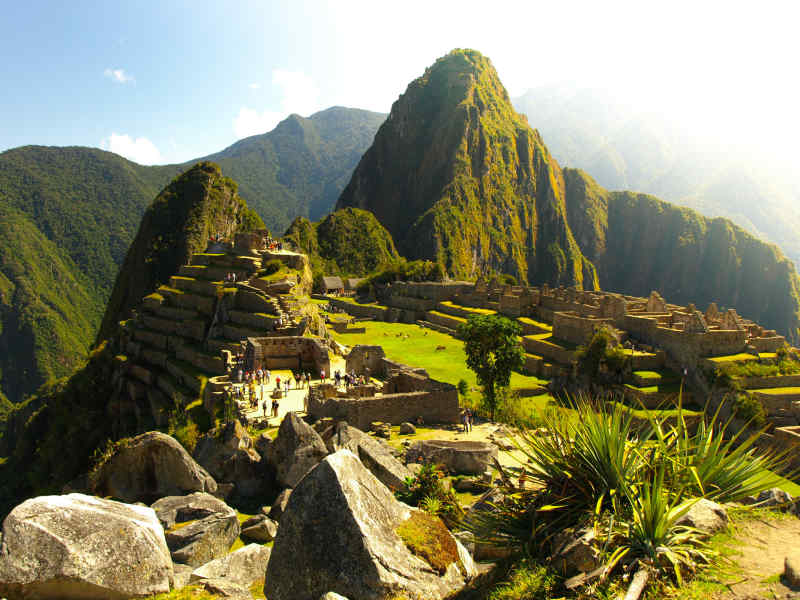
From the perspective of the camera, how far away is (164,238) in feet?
375

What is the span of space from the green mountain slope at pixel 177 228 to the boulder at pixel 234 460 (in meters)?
90.4

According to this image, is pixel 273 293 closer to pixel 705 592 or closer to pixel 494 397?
pixel 494 397

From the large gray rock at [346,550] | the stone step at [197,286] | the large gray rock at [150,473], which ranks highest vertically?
the stone step at [197,286]

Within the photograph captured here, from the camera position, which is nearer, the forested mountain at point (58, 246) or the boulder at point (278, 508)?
the boulder at point (278, 508)

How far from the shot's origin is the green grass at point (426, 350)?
Answer: 41747mm

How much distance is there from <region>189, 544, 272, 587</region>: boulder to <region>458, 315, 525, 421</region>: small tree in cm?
2213

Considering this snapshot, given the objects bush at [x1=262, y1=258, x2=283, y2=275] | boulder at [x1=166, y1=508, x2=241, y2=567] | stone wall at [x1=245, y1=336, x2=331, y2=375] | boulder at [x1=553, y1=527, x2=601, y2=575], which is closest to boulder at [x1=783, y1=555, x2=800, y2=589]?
boulder at [x1=553, y1=527, x2=601, y2=575]

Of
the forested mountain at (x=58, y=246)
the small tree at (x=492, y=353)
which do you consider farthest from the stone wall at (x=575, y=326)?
the forested mountain at (x=58, y=246)

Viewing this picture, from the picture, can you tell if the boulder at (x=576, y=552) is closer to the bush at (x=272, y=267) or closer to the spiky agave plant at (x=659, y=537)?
the spiky agave plant at (x=659, y=537)

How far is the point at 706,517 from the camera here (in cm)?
530

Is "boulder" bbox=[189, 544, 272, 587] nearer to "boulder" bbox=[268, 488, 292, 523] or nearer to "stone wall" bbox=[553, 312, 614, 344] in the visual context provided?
"boulder" bbox=[268, 488, 292, 523]

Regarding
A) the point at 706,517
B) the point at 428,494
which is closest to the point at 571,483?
the point at 706,517

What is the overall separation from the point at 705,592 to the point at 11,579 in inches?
261

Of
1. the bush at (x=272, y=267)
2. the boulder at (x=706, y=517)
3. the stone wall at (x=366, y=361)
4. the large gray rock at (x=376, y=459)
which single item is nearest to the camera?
the boulder at (x=706, y=517)
